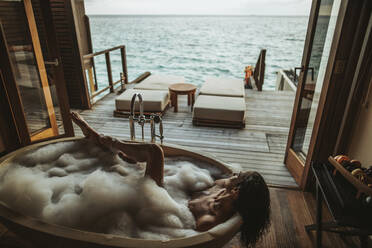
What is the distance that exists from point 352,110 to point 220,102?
1.95m

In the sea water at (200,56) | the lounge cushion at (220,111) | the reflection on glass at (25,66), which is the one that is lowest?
the sea water at (200,56)

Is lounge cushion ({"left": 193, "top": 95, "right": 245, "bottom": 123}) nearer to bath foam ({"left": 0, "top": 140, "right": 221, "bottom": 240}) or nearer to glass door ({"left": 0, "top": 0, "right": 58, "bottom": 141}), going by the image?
bath foam ({"left": 0, "top": 140, "right": 221, "bottom": 240})

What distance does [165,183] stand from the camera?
1765 mm

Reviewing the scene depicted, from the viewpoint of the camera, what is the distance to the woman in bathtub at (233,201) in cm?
126

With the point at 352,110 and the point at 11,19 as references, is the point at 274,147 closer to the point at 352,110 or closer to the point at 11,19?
the point at 352,110

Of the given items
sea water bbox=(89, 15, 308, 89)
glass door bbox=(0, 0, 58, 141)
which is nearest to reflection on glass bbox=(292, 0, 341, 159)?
glass door bbox=(0, 0, 58, 141)

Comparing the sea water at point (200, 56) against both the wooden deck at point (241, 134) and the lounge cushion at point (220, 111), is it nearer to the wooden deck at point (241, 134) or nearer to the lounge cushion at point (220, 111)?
the wooden deck at point (241, 134)

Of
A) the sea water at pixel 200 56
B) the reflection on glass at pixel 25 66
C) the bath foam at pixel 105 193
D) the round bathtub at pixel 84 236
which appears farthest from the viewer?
the sea water at pixel 200 56

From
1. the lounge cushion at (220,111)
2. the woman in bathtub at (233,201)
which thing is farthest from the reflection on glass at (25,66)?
the lounge cushion at (220,111)

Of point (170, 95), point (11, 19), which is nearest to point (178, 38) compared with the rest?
point (170, 95)

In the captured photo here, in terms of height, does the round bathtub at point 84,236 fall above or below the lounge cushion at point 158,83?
above

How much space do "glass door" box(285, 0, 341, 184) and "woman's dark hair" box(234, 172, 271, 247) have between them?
1.25m

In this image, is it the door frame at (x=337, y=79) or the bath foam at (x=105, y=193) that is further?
the door frame at (x=337, y=79)

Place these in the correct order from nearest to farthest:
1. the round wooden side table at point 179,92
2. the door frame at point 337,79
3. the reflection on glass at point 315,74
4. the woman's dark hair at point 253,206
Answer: the woman's dark hair at point 253,206
the door frame at point 337,79
the reflection on glass at point 315,74
the round wooden side table at point 179,92
